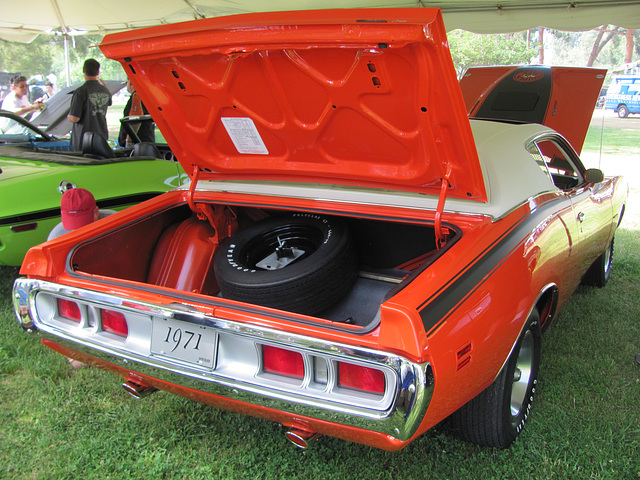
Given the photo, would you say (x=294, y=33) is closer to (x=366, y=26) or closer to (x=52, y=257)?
(x=366, y=26)

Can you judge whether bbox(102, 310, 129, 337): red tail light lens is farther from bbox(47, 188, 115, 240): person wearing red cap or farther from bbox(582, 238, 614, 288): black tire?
bbox(582, 238, 614, 288): black tire

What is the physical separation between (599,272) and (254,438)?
9.30ft

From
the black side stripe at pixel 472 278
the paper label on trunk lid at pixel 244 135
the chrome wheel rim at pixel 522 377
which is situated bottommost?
the chrome wheel rim at pixel 522 377

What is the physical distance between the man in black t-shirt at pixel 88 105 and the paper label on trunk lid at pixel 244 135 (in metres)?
3.33

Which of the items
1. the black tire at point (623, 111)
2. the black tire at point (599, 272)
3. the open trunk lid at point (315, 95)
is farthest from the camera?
the black tire at point (623, 111)

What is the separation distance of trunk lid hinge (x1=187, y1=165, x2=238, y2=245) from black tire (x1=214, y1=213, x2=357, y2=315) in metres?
0.25

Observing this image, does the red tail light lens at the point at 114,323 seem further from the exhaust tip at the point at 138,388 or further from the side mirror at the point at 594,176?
the side mirror at the point at 594,176

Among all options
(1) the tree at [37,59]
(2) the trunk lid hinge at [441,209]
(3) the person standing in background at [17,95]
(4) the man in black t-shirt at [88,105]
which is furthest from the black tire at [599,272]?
(1) the tree at [37,59]

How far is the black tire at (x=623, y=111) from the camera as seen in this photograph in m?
23.4

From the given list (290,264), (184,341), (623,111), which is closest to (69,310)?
(184,341)

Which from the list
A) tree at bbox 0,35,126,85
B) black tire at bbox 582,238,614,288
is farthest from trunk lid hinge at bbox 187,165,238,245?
tree at bbox 0,35,126,85

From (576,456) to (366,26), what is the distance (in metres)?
1.90

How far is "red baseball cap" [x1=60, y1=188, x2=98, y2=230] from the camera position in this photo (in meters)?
2.70

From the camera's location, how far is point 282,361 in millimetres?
1692
